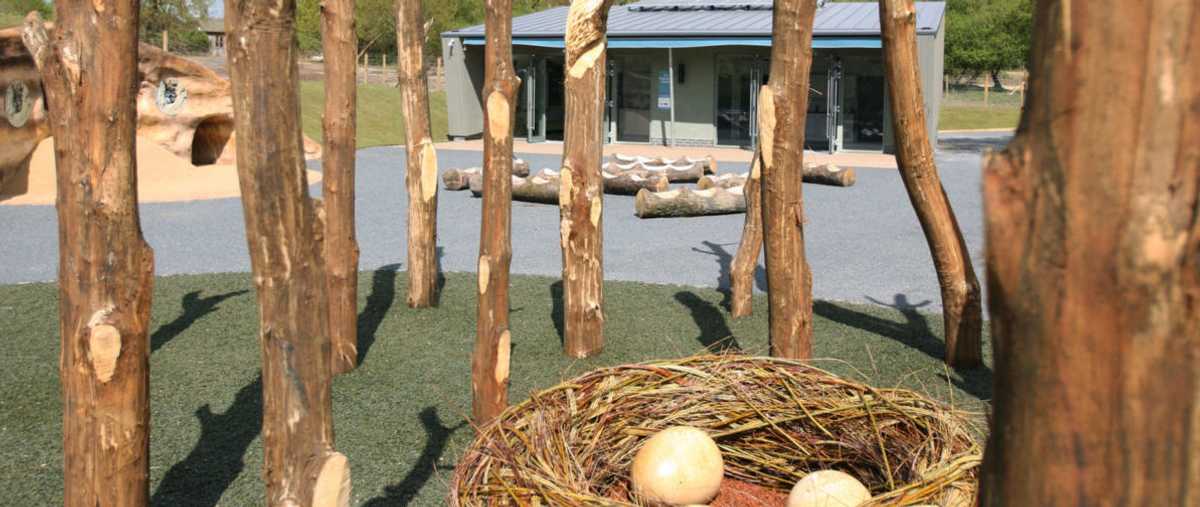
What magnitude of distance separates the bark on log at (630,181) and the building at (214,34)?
2472 centimetres

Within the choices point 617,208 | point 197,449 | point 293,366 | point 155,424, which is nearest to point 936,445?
point 293,366

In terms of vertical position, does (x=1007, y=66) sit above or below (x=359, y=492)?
above

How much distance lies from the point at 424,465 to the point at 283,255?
6.46 feet

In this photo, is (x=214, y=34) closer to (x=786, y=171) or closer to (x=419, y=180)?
(x=419, y=180)

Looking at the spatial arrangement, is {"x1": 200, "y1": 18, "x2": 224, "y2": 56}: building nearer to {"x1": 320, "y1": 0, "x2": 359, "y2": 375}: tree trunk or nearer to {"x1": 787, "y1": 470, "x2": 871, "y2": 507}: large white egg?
{"x1": 320, "y1": 0, "x2": 359, "y2": 375}: tree trunk

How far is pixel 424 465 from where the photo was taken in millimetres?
4477

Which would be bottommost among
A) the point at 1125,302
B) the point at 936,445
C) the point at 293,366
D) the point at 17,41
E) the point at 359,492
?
the point at 359,492

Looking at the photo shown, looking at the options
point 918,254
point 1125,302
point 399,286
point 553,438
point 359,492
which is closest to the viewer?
point 1125,302

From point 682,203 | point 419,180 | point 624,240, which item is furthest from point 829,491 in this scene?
point 682,203

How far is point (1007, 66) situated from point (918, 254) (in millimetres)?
35454

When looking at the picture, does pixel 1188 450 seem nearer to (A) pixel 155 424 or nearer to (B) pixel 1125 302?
(B) pixel 1125 302

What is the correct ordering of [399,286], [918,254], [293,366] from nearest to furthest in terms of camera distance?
[293,366]
[399,286]
[918,254]

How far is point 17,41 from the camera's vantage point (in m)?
13.6

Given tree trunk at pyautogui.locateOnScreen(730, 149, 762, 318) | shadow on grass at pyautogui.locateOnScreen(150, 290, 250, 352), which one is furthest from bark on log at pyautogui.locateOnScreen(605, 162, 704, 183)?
shadow on grass at pyautogui.locateOnScreen(150, 290, 250, 352)
